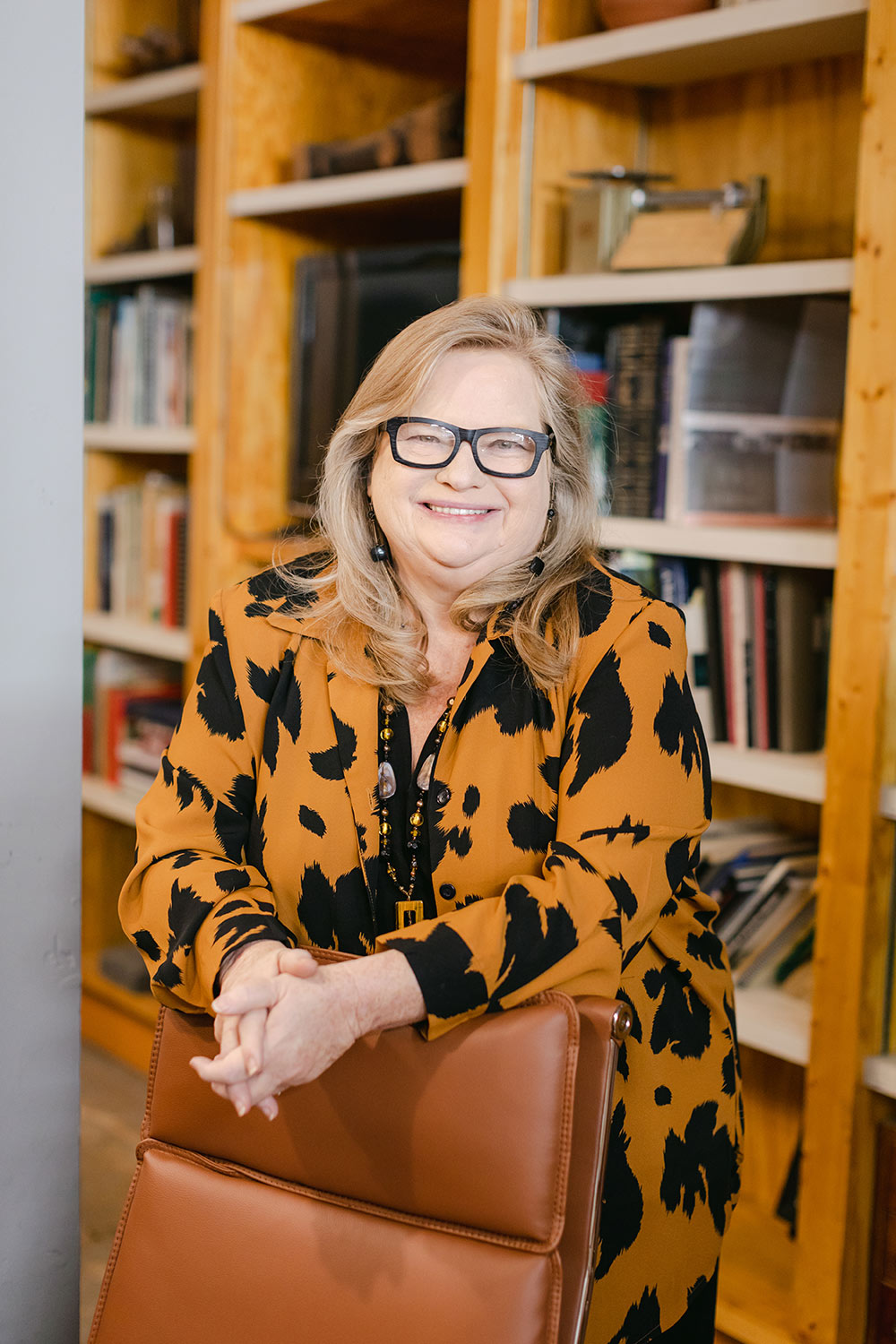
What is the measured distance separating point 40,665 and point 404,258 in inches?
55.1

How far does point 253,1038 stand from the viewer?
1060 millimetres

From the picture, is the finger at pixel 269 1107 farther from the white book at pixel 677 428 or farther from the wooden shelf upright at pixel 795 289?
the white book at pixel 677 428

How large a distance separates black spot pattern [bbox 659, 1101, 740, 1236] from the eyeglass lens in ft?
2.34

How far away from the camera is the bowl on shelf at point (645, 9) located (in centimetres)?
203

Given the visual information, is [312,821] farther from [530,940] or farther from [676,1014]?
[676,1014]

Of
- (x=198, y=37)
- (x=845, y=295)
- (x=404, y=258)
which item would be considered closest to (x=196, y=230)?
(x=198, y=37)

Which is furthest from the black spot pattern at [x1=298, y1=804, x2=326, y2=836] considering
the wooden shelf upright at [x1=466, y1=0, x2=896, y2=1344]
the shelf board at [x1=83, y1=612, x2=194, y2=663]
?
the shelf board at [x1=83, y1=612, x2=194, y2=663]

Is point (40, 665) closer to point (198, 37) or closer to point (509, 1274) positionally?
point (509, 1274)

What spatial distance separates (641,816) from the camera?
124 centimetres

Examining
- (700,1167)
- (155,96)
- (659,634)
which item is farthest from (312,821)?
(155,96)

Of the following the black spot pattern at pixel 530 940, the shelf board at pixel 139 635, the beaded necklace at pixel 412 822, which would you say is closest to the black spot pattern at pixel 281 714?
the beaded necklace at pixel 412 822

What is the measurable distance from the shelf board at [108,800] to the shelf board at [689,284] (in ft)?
5.21

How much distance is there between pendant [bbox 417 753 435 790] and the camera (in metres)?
1.35

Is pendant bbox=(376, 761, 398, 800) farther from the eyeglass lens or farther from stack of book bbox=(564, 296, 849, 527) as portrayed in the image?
stack of book bbox=(564, 296, 849, 527)
